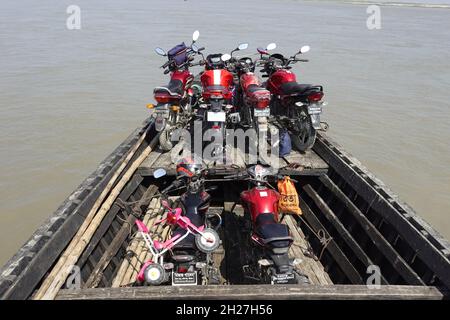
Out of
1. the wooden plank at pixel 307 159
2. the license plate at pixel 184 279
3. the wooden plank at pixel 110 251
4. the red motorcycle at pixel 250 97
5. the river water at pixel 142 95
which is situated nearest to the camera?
the license plate at pixel 184 279

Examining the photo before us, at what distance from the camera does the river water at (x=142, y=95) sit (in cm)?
822

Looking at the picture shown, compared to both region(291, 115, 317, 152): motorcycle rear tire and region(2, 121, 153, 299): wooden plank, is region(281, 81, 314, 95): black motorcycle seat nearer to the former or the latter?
region(291, 115, 317, 152): motorcycle rear tire

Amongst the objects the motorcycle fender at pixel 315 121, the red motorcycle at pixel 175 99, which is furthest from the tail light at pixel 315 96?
the red motorcycle at pixel 175 99

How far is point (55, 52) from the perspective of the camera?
1816cm

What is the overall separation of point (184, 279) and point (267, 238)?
0.85 m

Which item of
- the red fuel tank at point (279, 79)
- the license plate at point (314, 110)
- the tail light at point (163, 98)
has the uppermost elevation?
the red fuel tank at point (279, 79)

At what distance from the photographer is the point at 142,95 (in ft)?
44.3

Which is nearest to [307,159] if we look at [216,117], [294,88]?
[294,88]

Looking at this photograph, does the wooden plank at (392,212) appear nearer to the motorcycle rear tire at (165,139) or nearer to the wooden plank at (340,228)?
the wooden plank at (340,228)

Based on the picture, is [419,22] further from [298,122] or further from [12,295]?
[12,295]

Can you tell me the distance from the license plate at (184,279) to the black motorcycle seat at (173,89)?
3.16 m

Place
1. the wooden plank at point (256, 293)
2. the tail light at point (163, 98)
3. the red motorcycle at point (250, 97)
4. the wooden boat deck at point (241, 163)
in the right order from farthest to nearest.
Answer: the tail light at point (163, 98) → the red motorcycle at point (250, 97) → the wooden boat deck at point (241, 163) → the wooden plank at point (256, 293)

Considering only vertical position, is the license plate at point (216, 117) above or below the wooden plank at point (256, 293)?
above
